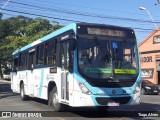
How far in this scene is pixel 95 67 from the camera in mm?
12070

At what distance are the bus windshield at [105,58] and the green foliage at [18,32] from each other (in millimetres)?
40638

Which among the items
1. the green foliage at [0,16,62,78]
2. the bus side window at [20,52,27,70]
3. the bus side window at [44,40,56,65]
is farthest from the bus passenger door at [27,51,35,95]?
the green foliage at [0,16,62,78]

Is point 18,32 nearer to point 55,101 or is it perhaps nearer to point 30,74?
point 30,74

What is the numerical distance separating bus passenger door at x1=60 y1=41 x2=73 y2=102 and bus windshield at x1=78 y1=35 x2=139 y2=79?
547 mm

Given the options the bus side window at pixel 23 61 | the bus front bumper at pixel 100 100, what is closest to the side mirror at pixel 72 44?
the bus front bumper at pixel 100 100

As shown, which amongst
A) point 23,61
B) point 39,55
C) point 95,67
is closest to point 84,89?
point 95,67

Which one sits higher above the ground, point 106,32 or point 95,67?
point 106,32

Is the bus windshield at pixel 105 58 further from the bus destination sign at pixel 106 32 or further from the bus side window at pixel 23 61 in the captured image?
the bus side window at pixel 23 61

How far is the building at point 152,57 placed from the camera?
135ft

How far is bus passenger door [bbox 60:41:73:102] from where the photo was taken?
12425mm

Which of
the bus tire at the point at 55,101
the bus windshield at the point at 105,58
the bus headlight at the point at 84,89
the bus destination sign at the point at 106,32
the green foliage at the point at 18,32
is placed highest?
the green foliage at the point at 18,32

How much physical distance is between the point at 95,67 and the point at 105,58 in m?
0.51

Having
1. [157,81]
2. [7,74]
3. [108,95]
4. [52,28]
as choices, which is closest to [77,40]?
[108,95]

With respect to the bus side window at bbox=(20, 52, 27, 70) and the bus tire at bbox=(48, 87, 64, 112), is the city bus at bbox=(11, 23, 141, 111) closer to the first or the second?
the bus tire at bbox=(48, 87, 64, 112)
